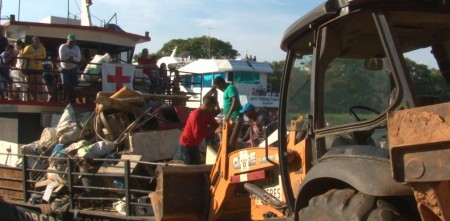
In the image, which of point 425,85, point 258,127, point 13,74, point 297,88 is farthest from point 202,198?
point 13,74

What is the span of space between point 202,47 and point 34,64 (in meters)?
62.6

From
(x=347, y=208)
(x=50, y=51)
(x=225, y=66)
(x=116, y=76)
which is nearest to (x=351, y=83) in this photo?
(x=347, y=208)

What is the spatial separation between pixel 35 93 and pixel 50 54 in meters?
2.83

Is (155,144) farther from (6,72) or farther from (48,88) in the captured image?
(6,72)

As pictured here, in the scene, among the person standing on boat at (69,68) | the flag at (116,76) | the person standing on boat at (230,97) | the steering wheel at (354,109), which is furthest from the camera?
the flag at (116,76)

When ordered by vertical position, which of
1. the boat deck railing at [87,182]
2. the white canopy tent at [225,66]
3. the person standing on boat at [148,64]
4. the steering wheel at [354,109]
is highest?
the white canopy tent at [225,66]

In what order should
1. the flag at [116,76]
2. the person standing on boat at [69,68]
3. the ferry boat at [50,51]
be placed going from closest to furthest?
the ferry boat at [50,51] < the person standing on boat at [69,68] < the flag at [116,76]

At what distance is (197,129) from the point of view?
7.88m

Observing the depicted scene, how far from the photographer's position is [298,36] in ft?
14.7

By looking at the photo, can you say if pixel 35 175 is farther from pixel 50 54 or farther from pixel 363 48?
pixel 363 48

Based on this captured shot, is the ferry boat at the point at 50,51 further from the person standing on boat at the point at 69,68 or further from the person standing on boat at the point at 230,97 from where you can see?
the person standing on boat at the point at 230,97

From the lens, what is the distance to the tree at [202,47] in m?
73.6

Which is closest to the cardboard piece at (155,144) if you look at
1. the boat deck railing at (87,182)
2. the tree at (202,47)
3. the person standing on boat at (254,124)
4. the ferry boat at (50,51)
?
the boat deck railing at (87,182)

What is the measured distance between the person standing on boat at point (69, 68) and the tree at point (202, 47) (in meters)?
59.3
